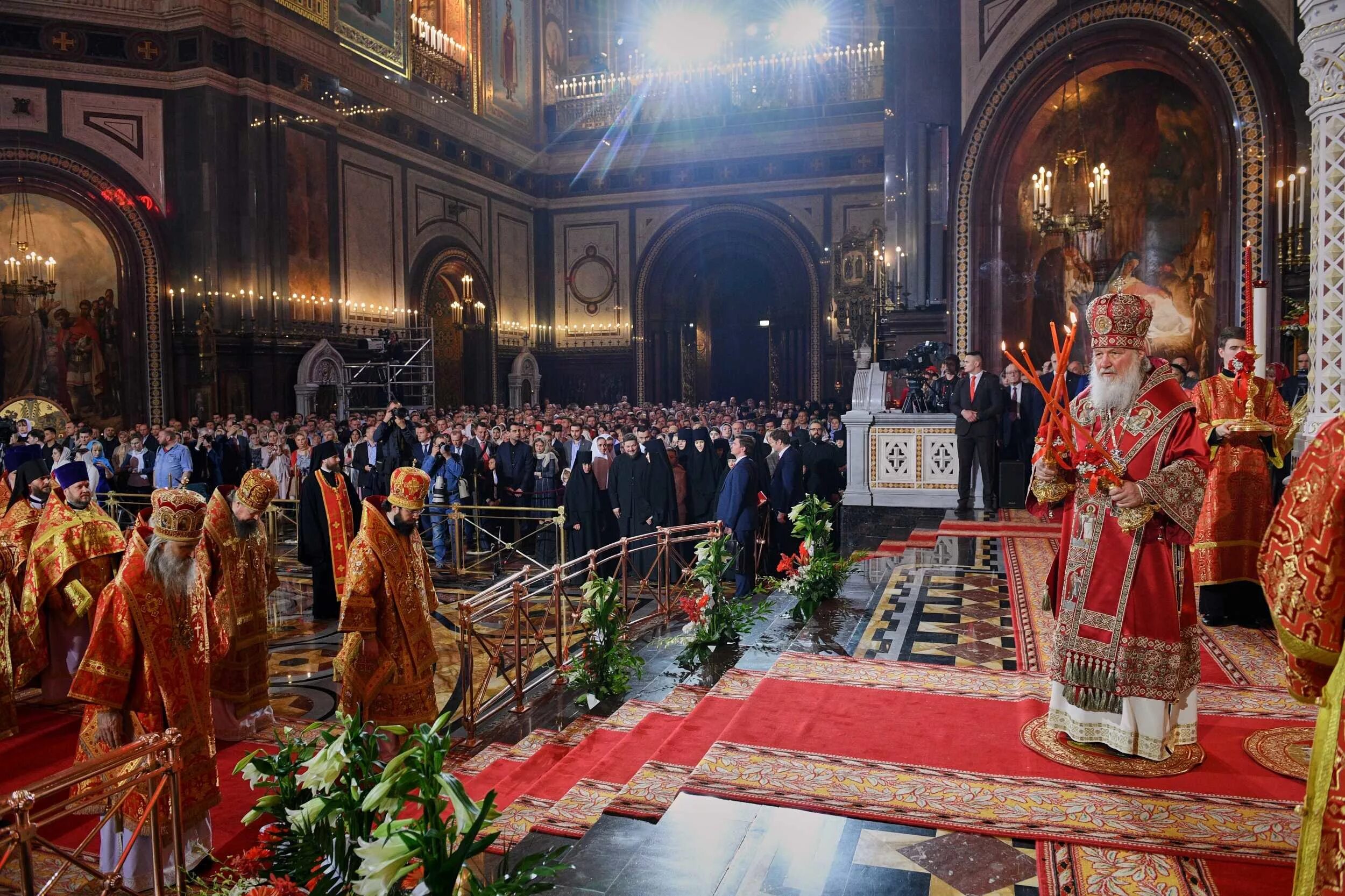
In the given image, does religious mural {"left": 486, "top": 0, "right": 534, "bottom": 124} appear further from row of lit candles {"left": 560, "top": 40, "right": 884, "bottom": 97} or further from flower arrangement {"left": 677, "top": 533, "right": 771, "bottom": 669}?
flower arrangement {"left": 677, "top": 533, "right": 771, "bottom": 669}

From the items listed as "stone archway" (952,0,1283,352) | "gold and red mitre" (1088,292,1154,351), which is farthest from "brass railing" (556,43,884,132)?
"gold and red mitre" (1088,292,1154,351)

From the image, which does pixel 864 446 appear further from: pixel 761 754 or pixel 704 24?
pixel 704 24

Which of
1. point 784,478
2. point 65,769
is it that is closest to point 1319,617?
point 65,769

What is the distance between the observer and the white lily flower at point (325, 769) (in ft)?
8.21

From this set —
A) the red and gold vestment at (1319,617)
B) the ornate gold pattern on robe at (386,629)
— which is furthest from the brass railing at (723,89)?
the red and gold vestment at (1319,617)

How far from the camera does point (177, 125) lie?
56.9 feet

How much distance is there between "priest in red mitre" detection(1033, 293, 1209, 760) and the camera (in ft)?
11.2

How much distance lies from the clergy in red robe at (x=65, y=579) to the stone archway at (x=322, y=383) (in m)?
12.8

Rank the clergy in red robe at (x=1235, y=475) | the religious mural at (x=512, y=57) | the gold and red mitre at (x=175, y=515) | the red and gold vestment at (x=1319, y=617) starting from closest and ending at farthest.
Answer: the red and gold vestment at (x=1319, y=617) < the gold and red mitre at (x=175, y=515) < the clergy in red robe at (x=1235, y=475) < the religious mural at (x=512, y=57)

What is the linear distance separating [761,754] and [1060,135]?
38.7ft

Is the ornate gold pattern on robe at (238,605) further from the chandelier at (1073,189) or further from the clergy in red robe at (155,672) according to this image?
the chandelier at (1073,189)

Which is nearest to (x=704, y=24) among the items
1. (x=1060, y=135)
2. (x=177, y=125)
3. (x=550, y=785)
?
(x=177, y=125)

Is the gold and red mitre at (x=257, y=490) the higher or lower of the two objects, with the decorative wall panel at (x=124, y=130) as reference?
lower

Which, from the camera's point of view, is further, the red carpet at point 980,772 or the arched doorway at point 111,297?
the arched doorway at point 111,297
